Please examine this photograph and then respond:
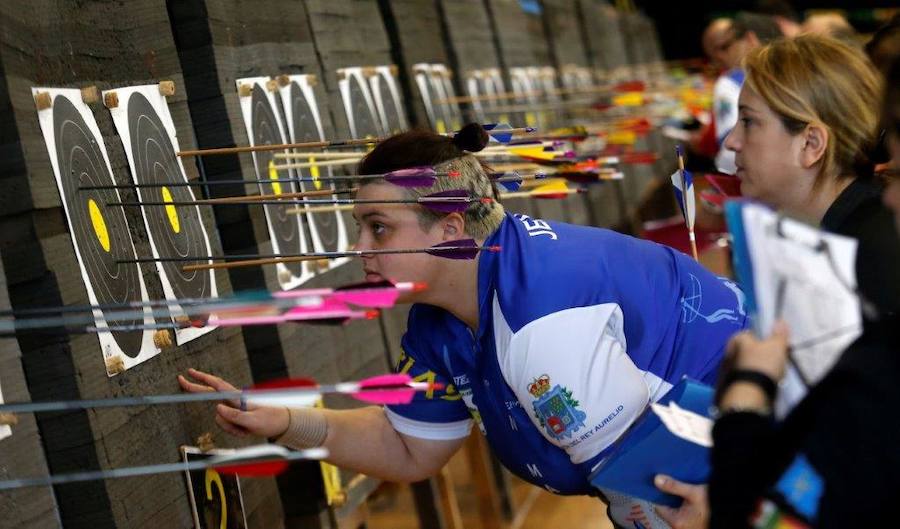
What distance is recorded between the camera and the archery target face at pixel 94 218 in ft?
6.16

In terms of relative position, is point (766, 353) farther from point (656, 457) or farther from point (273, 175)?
point (273, 175)

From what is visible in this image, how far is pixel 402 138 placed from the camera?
216 centimetres

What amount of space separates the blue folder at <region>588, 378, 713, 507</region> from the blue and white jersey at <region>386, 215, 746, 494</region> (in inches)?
7.4

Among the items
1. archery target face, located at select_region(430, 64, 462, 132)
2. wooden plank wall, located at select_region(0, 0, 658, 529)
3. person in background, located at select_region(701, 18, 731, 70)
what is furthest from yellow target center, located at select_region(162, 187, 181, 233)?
person in background, located at select_region(701, 18, 731, 70)

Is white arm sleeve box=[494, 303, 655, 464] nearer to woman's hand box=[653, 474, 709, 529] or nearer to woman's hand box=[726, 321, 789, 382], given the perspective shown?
woman's hand box=[653, 474, 709, 529]

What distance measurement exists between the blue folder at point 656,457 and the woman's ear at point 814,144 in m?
0.63

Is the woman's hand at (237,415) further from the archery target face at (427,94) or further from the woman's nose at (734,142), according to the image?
the archery target face at (427,94)

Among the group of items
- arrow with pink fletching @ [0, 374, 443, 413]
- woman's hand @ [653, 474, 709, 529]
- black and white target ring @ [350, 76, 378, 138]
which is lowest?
woman's hand @ [653, 474, 709, 529]

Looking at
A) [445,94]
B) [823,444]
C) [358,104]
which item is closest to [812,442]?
[823,444]

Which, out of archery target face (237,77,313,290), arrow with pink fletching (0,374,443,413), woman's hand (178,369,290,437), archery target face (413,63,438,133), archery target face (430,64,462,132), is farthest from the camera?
archery target face (430,64,462,132)

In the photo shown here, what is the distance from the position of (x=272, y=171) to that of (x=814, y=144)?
112cm

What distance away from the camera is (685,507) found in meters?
1.87

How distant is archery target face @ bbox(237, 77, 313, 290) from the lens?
104 inches

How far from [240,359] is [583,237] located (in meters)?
0.69
